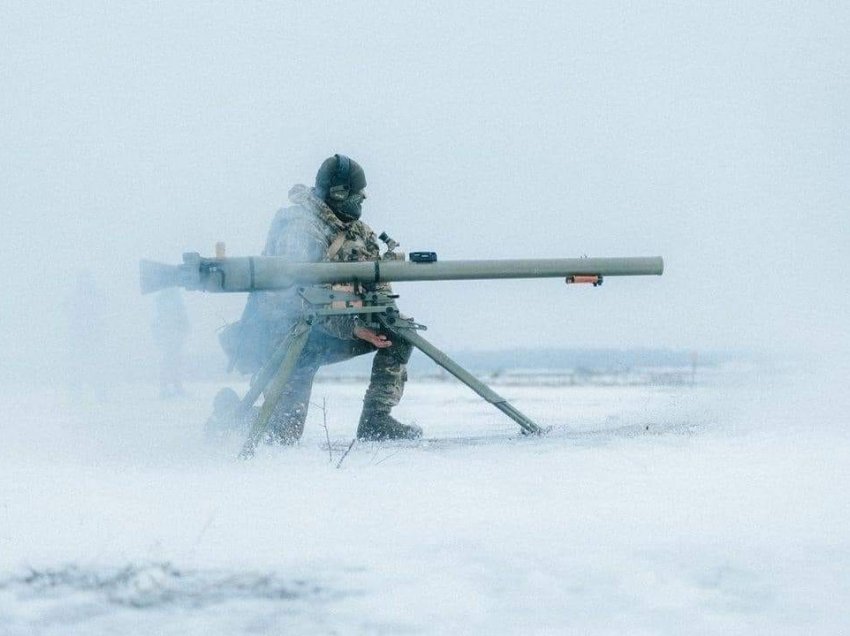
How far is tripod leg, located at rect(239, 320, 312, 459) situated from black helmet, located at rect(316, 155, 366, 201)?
141cm

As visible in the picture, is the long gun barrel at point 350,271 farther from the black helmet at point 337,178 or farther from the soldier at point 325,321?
the black helmet at point 337,178

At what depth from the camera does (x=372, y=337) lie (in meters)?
7.35

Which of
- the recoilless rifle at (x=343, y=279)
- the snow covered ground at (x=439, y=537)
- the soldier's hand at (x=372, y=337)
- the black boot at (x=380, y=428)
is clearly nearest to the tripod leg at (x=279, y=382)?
the recoilless rifle at (x=343, y=279)

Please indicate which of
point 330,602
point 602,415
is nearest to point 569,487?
point 330,602

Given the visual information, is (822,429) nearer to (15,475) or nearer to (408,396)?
(15,475)

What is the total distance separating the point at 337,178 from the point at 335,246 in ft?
A: 1.88

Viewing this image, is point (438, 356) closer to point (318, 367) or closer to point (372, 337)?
point (372, 337)

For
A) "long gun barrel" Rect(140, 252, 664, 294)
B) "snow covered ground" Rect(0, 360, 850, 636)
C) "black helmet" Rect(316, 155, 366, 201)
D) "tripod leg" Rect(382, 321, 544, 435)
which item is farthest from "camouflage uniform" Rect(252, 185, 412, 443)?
"snow covered ground" Rect(0, 360, 850, 636)

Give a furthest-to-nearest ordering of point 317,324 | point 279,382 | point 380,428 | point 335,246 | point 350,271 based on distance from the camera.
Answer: point 380,428 < point 335,246 < point 317,324 < point 350,271 < point 279,382

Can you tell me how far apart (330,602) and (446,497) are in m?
1.74

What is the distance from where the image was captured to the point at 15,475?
6062mm

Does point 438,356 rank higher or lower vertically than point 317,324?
lower

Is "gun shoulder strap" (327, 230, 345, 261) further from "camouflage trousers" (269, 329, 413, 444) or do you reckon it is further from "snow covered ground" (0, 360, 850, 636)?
"snow covered ground" (0, 360, 850, 636)

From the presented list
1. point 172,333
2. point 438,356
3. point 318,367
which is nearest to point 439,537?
point 438,356
